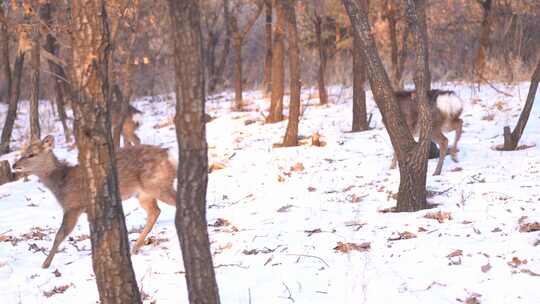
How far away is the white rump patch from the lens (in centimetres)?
1096

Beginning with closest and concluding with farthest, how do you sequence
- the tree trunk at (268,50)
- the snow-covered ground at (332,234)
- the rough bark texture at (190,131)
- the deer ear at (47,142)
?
the rough bark texture at (190,131), the snow-covered ground at (332,234), the deer ear at (47,142), the tree trunk at (268,50)

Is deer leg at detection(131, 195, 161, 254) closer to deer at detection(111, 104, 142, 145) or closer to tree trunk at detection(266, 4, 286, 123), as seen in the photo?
deer at detection(111, 104, 142, 145)

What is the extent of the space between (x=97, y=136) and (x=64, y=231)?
349cm

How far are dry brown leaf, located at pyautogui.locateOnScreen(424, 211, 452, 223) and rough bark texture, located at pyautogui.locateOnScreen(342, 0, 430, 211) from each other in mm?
400

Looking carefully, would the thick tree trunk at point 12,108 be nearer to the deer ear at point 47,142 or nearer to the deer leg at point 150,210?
the deer ear at point 47,142

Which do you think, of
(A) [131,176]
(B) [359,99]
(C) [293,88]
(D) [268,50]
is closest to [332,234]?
(A) [131,176]

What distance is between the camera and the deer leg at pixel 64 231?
22.5 ft

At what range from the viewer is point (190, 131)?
146 inches

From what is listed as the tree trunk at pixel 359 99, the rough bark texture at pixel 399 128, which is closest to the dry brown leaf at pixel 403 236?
the rough bark texture at pixel 399 128

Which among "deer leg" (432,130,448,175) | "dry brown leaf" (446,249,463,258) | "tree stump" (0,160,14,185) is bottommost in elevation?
"tree stump" (0,160,14,185)

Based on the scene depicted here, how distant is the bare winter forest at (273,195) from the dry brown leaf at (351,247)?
0.12ft

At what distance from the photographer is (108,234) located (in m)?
4.12

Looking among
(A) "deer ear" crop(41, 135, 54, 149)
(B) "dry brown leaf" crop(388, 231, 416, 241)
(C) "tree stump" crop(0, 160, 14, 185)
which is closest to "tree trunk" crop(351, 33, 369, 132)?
(A) "deer ear" crop(41, 135, 54, 149)

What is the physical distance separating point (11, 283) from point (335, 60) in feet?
62.3
